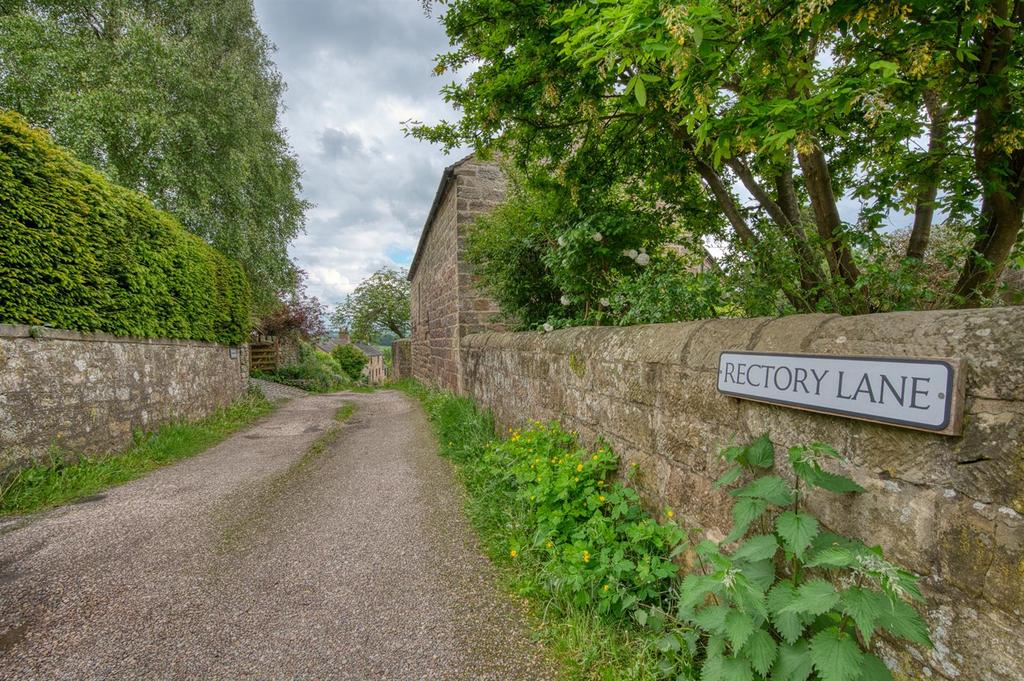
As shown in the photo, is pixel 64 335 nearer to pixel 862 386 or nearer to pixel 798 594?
pixel 798 594

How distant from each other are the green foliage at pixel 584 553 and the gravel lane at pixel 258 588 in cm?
19

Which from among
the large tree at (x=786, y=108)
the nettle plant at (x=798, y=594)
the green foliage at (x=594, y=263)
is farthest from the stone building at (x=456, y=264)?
the nettle plant at (x=798, y=594)

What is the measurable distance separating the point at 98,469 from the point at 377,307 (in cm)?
2862

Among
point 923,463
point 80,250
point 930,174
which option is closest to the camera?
point 923,463

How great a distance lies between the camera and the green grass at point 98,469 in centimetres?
376

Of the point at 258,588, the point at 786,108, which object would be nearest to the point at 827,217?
the point at 786,108

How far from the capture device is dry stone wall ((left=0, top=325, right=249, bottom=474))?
4.00 metres

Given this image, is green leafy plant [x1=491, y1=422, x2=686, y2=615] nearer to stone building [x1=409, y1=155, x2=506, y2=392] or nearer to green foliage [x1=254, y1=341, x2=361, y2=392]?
stone building [x1=409, y1=155, x2=506, y2=392]

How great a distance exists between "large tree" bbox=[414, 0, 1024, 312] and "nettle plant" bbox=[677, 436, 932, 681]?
4.44ft

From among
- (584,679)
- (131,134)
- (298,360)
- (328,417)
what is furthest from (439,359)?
(298,360)

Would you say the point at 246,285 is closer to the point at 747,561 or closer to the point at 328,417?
the point at 328,417

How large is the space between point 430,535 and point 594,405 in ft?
5.00

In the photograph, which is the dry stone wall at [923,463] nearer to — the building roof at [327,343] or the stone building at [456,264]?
the stone building at [456,264]

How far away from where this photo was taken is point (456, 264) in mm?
7840
